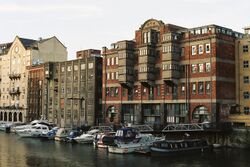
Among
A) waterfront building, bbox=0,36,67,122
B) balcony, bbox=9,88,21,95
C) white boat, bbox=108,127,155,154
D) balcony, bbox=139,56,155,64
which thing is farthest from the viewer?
balcony, bbox=9,88,21,95

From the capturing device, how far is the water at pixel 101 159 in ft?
193

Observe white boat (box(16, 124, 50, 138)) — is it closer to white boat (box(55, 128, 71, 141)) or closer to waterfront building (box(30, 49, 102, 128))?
white boat (box(55, 128, 71, 141))

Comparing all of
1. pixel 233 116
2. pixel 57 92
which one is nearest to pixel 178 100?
pixel 233 116

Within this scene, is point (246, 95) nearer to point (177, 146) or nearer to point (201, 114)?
point (201, 114)

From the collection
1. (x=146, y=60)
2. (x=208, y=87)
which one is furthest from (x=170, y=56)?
(x=208, y=87)

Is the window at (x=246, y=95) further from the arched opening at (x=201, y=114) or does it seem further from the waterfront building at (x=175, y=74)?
the arched opening at (x=201, y=114)

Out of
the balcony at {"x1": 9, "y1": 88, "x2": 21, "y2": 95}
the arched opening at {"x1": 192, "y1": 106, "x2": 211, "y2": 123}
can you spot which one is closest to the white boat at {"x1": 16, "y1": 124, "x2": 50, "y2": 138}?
the arched opening at {"x1": 192, "y1": 106, "x2": 211, "y2": 123}

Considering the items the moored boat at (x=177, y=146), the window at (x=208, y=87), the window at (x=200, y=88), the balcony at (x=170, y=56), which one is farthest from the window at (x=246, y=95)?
the moored boat at (x=177, y=146)

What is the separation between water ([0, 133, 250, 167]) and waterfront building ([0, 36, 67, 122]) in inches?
2847

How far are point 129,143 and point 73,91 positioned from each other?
54.8 metres

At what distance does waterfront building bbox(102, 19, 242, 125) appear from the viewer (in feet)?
284

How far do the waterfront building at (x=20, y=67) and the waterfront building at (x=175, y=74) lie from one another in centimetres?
5143

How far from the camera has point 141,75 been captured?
97125mm

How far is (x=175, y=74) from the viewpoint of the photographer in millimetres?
91000
